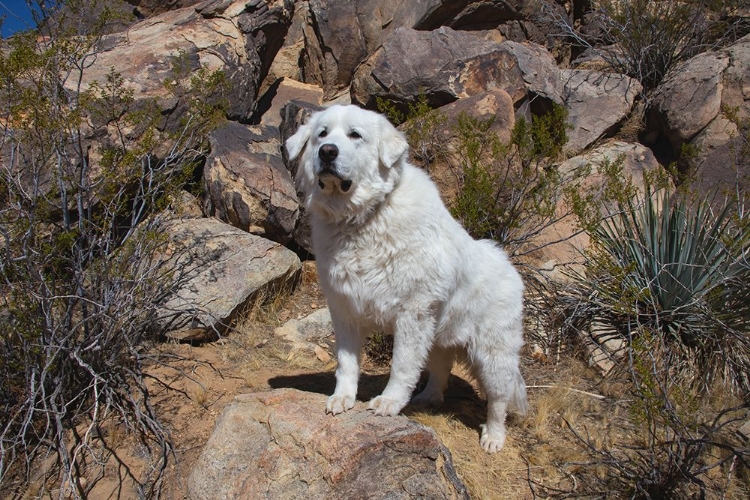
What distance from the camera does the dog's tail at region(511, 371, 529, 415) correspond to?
13.6 feet

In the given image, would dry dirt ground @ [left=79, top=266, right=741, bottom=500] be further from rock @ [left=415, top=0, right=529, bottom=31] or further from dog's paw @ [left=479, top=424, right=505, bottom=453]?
rock @ [left=415, top=0, right=529, bottom=31]

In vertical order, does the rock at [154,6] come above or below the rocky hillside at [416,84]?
above

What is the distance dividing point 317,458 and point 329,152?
1802mm

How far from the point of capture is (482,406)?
A: 15.8ft

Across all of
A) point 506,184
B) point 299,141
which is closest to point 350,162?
point 299,141

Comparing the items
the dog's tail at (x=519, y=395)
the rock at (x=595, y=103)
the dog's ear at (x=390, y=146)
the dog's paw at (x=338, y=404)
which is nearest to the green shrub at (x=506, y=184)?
the rock at (x=595, y=103)

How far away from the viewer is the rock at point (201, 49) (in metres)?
7.40

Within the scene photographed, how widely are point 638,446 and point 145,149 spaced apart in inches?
180

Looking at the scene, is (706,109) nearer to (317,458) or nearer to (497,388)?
(497,388)

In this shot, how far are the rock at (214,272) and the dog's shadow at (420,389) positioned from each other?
3.58 ft

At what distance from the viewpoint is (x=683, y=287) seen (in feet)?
17.5

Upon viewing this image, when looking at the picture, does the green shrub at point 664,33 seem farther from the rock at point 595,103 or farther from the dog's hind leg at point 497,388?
the dog's hind leg at point 497,388

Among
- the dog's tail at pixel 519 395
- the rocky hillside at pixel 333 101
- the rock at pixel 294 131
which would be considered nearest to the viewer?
the rocky hillside at pixel 333 101

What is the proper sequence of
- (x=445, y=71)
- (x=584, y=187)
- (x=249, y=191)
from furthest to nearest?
(x=445, y=71)
(x=584, y=187)
(x=249, y=191)
